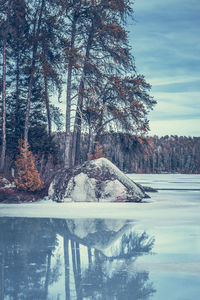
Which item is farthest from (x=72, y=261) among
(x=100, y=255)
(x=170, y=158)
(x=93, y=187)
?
(x=170, y=158)

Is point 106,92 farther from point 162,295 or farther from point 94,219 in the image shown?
point 162,295

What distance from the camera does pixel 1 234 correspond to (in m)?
10.2

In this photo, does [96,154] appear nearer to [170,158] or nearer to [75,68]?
[75,68]

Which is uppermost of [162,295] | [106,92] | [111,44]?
[111,44]

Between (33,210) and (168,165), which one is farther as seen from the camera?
(168,165)

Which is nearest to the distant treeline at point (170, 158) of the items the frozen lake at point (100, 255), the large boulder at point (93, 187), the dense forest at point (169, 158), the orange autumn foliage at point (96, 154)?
the dense forest at point (169, 158)

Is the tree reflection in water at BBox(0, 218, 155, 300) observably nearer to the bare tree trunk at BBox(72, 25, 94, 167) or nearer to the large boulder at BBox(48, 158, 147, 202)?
the large boulder at BBox(48, 158, 147, 202)

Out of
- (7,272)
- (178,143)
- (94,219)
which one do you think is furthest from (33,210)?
(178,143)

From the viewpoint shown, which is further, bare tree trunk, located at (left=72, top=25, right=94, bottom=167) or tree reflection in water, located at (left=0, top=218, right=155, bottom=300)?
bare tree trunk, located at (left=72, top=25, right=94, bottom=167)

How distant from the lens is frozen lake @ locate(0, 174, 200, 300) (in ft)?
18.7

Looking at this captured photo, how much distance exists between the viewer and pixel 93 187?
61.1ft

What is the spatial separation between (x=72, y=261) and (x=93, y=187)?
1133 cm

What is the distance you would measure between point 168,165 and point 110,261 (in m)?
79.5

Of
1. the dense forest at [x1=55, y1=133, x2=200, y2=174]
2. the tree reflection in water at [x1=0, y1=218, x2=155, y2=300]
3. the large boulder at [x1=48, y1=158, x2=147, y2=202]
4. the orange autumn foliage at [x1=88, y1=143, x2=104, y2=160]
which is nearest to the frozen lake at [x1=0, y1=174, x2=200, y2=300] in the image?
the tree reflection in water at [x1=0, y1=218, x2=155, y2=300]
